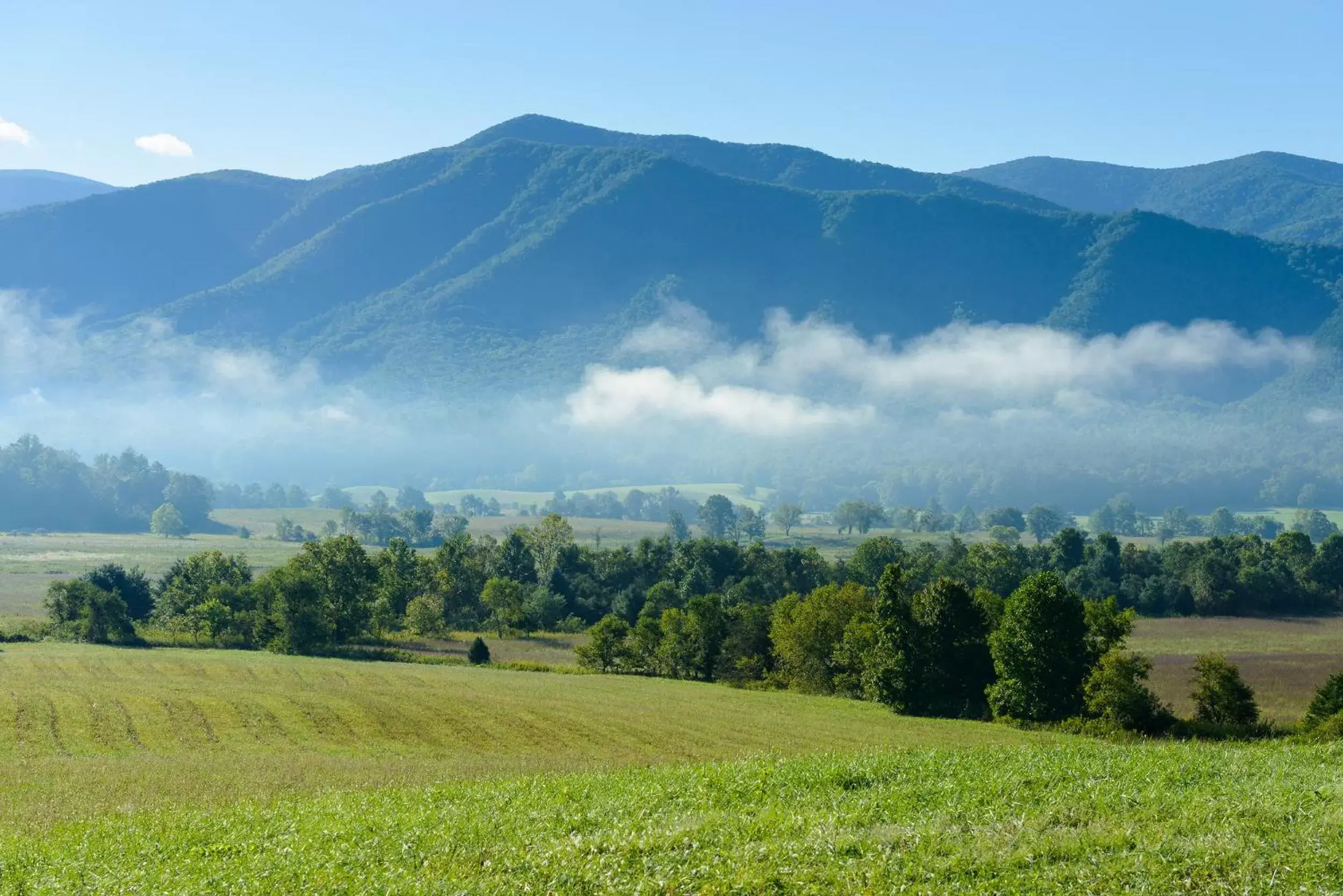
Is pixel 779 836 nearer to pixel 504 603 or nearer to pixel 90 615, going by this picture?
pixel 90 615

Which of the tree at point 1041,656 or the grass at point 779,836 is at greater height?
the grass at point 779,836

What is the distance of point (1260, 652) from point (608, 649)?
2242 inches

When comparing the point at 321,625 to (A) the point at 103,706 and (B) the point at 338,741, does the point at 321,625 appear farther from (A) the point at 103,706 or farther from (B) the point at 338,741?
(B) the point at 338,741

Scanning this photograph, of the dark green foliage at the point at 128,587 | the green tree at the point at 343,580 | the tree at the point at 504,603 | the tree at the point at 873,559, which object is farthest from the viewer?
Result: the tree at the point at 873,559

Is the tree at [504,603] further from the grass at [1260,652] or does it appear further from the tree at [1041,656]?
the tree at [1041,656]

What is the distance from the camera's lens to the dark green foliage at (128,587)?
104500mm

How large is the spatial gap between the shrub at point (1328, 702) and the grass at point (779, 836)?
103 ft

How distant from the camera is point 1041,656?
58438mm

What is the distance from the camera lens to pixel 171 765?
123 feet

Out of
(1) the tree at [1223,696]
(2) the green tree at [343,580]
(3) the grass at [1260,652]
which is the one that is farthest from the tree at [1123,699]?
(2) the green tree at [343,580]

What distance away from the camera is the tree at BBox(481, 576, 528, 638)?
114750 mm

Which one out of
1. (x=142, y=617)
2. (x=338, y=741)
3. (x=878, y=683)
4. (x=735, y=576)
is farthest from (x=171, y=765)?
(x=735, y=576)

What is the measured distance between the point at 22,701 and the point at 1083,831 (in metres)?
50.2

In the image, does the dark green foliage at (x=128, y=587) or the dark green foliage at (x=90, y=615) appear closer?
the dark green foliage at (x=90, y=615)
